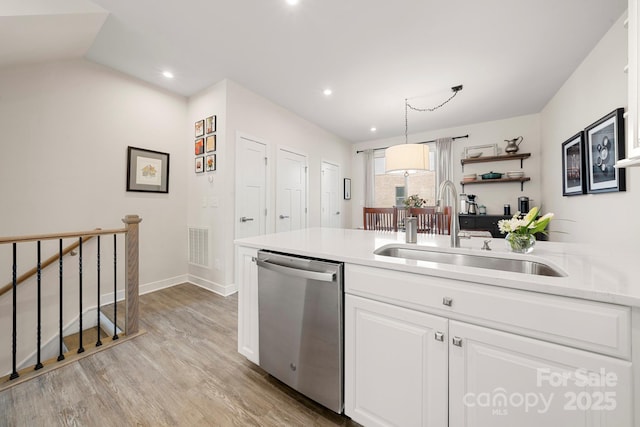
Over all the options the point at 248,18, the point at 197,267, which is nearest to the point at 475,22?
the point at 248,18

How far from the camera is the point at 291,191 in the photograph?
4.22m

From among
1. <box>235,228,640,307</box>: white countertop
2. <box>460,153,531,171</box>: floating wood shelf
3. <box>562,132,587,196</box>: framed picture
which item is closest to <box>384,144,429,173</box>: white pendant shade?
<box>235,228,640,307</box>: white countertop

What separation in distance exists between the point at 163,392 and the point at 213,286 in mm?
1804

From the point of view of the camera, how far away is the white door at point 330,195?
5129mm

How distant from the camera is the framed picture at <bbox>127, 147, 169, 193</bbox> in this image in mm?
3012

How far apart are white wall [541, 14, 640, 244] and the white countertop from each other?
1165mm

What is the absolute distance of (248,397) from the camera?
1426mm

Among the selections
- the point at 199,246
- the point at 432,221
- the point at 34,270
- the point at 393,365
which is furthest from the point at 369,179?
the point at 34,270

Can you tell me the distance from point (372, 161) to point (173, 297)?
4.82m

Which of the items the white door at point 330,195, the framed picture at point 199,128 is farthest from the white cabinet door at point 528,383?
the white door at point 330,195

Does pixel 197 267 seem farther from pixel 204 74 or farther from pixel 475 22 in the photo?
pixel 475 22

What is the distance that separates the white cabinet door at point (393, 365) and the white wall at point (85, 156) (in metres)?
3.10

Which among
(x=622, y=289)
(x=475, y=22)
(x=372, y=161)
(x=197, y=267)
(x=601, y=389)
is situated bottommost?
(x=197, y=267)

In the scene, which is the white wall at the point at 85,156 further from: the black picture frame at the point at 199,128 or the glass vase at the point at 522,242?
the glass vase at the point at 522,242
